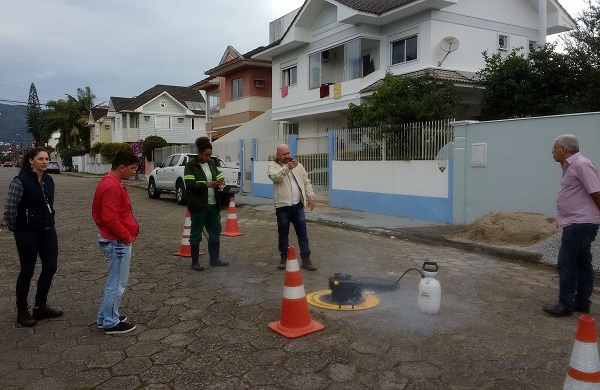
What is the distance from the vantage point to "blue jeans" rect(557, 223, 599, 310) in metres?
4.94

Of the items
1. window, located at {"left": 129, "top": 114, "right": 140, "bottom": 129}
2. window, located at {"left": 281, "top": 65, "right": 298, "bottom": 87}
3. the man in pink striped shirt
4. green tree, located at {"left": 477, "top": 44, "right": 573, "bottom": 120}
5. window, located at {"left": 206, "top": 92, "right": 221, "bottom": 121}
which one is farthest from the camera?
window, located at {"left": 129, "top": 114, "right": 140, "bottom": 129}

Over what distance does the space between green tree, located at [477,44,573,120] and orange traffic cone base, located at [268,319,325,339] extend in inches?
520

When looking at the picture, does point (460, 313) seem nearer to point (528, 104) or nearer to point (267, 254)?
point (267, 254)

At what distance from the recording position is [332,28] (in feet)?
71.6

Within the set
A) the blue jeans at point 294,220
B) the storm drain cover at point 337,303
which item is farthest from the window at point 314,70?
the storm drain cover at point 337,303

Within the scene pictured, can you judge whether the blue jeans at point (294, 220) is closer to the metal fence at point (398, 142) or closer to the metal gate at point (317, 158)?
the metal fence at point (398, 142)

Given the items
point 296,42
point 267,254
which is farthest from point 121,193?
point 296,42

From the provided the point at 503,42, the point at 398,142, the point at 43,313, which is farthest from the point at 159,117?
the point at 43,313

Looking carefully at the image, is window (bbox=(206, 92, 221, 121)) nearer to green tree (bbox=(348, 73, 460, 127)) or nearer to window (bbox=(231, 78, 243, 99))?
window (bbox=(231, 78, 243, 99))

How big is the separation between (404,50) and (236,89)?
12567 millimetres

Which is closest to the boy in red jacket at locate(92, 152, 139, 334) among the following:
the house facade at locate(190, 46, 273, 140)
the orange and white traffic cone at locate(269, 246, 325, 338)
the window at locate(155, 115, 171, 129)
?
the orange and white traffic cone at locate(269, 246, 325, 338)

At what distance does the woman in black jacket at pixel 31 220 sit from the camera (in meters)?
4.51

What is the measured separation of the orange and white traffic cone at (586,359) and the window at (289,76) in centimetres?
2231

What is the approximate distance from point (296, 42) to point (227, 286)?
1879cm
